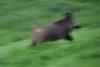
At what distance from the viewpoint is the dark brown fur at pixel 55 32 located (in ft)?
44.4

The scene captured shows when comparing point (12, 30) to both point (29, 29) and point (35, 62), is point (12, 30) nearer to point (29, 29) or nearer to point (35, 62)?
point (29, 29)

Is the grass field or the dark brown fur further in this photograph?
the dark brown fur

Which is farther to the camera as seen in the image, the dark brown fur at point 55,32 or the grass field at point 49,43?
the dark brown fur at point 55,32

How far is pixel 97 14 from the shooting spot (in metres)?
27.0

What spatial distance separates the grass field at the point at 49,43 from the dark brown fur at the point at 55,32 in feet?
0.66

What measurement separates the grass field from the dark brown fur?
0.66ft

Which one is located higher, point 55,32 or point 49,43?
point 55,32

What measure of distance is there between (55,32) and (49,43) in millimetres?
418

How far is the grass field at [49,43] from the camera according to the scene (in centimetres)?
1178

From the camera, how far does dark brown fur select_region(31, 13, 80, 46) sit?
13531 mm

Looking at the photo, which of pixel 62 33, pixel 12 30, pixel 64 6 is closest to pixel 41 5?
pixel 64 6

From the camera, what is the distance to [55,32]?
13781 mm

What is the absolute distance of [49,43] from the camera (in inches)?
541

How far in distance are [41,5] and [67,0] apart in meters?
2.86
